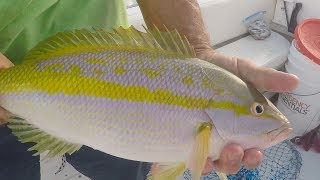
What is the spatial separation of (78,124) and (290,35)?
2.60 meters

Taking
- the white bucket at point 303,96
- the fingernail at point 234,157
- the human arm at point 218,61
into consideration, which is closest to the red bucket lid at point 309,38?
the white bucket at point 303,96

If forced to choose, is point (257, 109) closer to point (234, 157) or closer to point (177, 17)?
point (234, 157)

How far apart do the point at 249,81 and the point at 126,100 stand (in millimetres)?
380

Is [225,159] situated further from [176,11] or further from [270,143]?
[176,11]

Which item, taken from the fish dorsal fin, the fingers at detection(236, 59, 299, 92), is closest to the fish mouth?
the fingers at detection(236, 59, 299, 92)

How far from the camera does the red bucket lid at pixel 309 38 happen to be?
2.64 metres

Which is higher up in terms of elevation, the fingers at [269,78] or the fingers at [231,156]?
the fingers at [269,78]

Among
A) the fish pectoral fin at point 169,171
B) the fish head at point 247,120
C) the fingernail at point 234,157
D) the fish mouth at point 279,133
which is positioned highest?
the fish head at point 247,120

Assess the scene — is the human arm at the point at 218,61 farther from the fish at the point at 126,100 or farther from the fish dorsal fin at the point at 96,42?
the fish dorsal fin at the point at 96,42

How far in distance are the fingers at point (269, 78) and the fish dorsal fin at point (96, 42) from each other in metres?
0.28

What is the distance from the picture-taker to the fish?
1015mm

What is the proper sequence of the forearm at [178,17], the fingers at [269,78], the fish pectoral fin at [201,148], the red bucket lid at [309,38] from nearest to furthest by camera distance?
the fish pectoral fin at [201,148] < the fingers at [269,78] < the forearm at [178,17] < the red bucket lid at [309,38]

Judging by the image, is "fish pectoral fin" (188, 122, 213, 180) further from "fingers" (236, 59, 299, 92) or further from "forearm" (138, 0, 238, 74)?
"forearm" (138, 0, 238, 74)

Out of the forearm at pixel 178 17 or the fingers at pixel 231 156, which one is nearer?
the fingers at pixel 231 156
